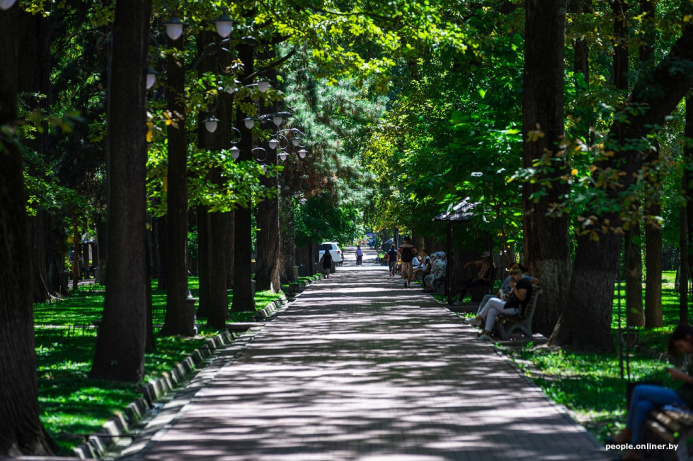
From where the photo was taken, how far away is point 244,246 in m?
30.6

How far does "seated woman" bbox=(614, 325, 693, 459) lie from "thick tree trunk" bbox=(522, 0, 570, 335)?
37.3 ft

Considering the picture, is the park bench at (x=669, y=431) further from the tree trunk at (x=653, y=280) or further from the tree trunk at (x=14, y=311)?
the tree trunk at (x=653, y=280)

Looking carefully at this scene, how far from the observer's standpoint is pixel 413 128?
43.6m

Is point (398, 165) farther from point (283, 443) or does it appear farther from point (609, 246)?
point (283, 443)

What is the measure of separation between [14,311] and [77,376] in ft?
17.8

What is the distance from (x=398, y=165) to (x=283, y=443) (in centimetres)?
3531

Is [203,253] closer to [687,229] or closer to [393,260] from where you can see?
Result: [687,229]

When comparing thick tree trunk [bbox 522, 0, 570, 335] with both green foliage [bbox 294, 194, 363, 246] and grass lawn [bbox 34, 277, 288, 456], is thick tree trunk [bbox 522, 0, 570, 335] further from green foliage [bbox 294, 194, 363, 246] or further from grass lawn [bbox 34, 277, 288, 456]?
green foliage [bbox 294, 194, 363, 246]

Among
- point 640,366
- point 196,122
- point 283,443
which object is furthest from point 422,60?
point 283,443

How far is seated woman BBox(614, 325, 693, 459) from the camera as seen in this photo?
866 centimetres

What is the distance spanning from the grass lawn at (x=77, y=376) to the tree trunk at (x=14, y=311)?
467 mm

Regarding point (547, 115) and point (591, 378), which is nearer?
point (591, 378)

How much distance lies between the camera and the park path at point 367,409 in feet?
33.0

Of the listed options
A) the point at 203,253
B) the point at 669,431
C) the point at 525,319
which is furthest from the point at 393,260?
the point at 669,431
